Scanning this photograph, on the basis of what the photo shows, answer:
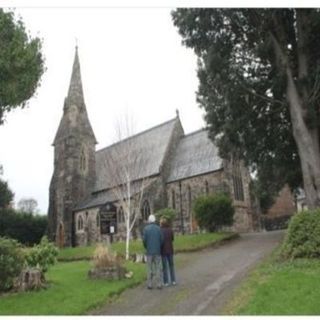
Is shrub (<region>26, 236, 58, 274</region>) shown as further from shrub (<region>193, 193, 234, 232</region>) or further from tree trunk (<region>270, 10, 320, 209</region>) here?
shrub (<region>193, 193, 234, 232</region>)

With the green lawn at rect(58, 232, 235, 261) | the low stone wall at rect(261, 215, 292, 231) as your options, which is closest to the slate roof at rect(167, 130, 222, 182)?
the low stone wall at rect(261, 215, 292, 231)

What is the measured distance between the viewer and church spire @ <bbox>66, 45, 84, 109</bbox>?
177 feet

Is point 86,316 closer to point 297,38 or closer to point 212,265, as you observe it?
point 212,265

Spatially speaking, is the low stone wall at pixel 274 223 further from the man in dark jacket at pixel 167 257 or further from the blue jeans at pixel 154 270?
the blue jeans at pixel 154 270

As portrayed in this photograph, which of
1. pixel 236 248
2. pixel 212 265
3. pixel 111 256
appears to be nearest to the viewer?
pixel 111 256

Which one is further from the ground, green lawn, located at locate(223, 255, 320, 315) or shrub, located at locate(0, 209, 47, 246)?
shrub, located at locate(0, 209, 47, 246)

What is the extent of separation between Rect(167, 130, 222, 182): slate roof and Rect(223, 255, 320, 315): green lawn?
82.3 feet

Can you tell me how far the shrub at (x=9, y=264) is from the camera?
47.0 feet

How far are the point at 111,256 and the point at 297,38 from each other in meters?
12.1

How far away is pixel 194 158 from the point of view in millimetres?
43500

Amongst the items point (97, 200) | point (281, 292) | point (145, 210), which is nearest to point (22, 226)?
point (97, 200)

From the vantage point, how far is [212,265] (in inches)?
705

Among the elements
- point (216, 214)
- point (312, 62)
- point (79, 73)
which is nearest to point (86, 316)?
point (312, 62)

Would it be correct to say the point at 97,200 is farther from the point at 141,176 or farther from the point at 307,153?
the point at 307,153
